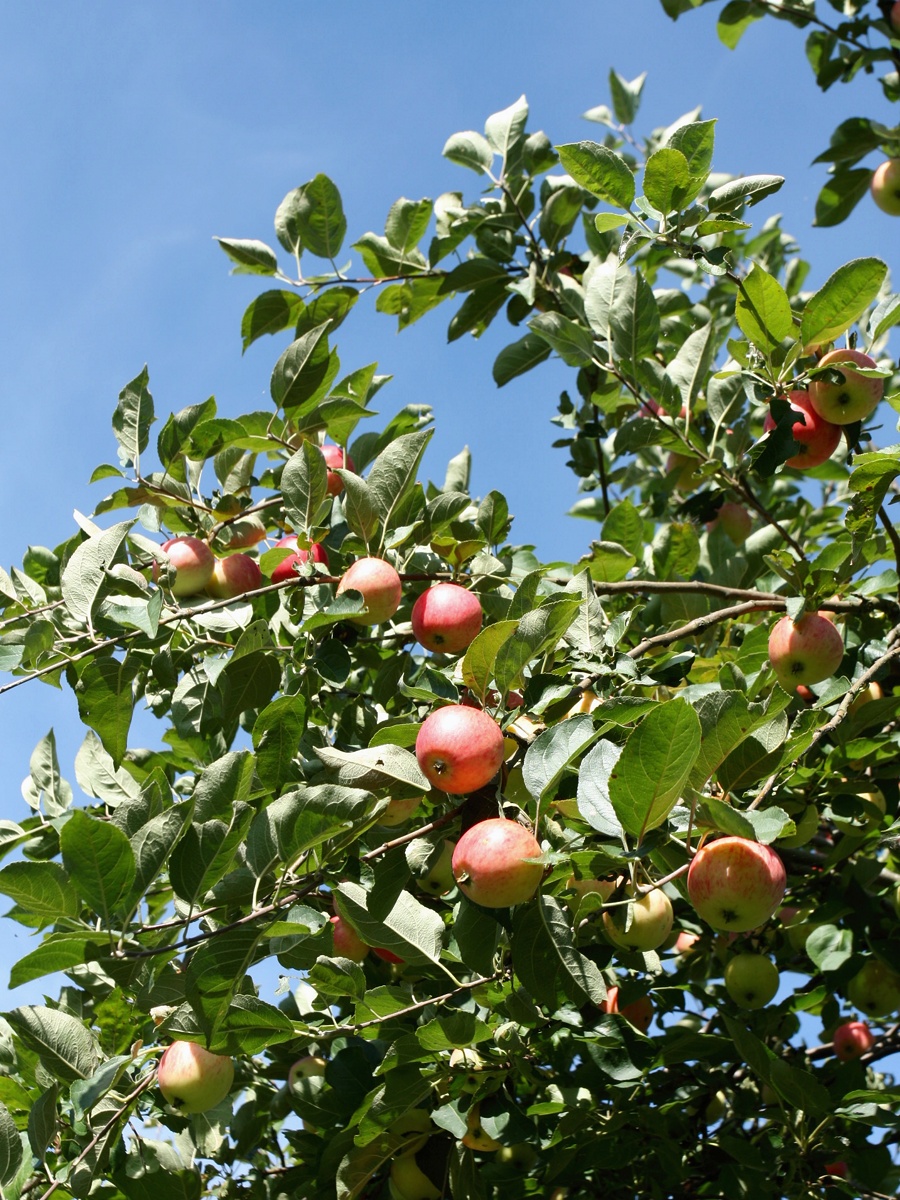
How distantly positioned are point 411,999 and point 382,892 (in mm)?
370

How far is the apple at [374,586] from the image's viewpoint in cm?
209

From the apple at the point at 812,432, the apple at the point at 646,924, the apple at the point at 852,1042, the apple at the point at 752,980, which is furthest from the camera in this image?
the apple at the point at 852,1042

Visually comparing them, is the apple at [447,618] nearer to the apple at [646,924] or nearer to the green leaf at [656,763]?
the apple at [646,924]

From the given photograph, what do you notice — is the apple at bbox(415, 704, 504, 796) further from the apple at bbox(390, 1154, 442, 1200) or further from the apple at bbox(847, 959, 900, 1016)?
the apple at bbox(847, 959, 900, 1016)

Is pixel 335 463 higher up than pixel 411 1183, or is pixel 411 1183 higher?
pixel 335 463

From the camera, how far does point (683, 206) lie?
2.00m

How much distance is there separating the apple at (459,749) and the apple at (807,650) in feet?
2.51

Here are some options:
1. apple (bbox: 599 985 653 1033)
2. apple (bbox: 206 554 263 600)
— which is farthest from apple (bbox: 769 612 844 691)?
apple (bbox: 206 554 263 600)

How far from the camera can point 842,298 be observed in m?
2.01

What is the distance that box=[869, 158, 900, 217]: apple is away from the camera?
164 inches

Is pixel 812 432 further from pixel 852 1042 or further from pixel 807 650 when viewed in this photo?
pixel 852 1042

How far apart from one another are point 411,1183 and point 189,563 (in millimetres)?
1478

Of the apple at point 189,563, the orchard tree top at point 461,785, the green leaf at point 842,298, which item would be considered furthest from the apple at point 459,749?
the green leaf at point 842,298

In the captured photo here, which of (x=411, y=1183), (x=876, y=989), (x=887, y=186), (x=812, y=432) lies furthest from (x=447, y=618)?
(x=887, y=186)
